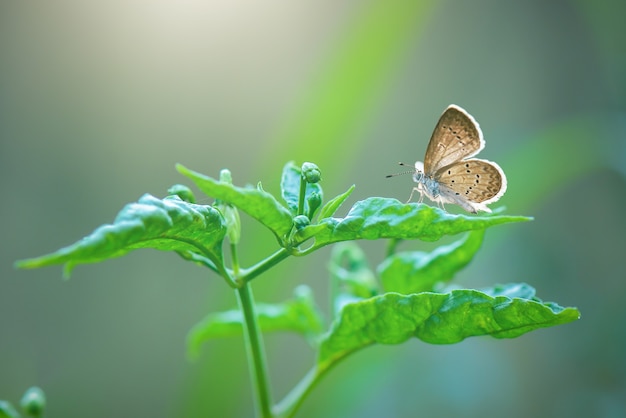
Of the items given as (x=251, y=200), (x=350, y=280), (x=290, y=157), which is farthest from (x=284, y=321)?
(x=290, y=157)

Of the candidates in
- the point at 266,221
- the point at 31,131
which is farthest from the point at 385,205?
the point at 31,131

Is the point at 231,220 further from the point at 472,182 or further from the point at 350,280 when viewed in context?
the point at 472,182

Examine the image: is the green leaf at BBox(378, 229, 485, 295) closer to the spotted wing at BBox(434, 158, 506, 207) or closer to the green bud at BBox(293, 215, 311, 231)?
the spotted wing at BBox(434, 158, 506, 207)

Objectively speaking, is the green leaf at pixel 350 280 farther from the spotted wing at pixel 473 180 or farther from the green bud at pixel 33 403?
the green bud at pixel 33 403

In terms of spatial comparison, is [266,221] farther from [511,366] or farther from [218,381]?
[511,366]

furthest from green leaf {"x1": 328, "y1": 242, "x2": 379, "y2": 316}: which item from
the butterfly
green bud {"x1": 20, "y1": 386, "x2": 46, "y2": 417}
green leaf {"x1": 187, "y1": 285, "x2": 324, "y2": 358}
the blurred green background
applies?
the blurred green background

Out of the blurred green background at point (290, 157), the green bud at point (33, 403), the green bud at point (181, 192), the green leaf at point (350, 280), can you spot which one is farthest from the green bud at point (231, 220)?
the blurred green background at point (290, 157)
